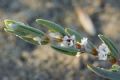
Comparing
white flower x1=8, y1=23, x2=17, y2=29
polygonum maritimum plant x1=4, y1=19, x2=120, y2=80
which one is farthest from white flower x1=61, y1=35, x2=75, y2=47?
white flower x1=8, y1=23, x2=17, y2=29

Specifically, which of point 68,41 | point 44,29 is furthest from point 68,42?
point 44,29

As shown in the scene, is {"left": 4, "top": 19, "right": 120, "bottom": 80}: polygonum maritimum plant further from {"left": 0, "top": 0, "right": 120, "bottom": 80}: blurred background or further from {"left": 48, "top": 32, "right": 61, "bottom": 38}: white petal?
{"left": 0, "top": 0, "right": 120, "bottom": 80}: blurred background

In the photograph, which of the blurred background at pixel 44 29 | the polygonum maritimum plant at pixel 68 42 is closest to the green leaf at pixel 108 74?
the polygonum maritimum plant at pixel 68 42

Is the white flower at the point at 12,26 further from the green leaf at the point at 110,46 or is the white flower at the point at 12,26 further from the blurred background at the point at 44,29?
the blurred background at the point at 44,29

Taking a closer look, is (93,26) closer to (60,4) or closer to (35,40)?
(60,4)

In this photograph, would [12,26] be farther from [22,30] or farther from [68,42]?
[68,42]

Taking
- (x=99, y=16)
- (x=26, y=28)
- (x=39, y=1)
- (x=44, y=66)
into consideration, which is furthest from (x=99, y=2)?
(x=26, y=28)
